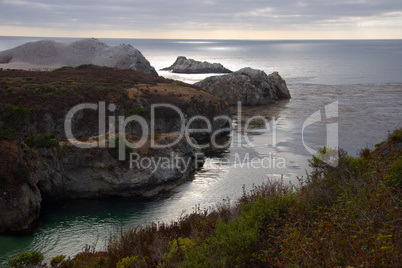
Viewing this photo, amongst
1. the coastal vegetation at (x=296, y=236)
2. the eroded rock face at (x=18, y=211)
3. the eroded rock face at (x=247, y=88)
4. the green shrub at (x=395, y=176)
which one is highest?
the eroded rock face at (x=247, y=88)

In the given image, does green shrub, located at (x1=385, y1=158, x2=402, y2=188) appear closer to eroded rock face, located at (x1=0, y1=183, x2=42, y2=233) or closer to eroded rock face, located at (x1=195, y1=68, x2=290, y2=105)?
eroded rock face, located at (x1=0, y1=183, x2=42, y2=233)

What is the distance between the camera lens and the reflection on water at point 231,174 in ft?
62.5

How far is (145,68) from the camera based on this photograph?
232 ft

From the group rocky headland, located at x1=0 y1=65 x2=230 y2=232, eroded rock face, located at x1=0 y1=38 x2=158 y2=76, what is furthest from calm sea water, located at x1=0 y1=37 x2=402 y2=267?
eroded rock face, located at x1=0 y1=38 x2=158 y2=76

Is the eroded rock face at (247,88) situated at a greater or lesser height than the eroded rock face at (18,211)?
greater

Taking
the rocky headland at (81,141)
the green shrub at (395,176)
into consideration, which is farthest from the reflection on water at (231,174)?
the green shrub at (395,176)

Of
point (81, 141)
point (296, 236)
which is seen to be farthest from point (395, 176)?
point (81, 141)

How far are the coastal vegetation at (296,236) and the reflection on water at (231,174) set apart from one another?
2587mm

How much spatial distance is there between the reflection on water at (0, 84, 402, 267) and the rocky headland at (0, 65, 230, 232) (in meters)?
1.11

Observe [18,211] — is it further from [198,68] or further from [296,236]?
[198,68]

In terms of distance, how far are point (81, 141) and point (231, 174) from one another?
33.8ft

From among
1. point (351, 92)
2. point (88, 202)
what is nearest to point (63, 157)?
point (88, 202)

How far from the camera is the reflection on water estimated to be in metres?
19.0

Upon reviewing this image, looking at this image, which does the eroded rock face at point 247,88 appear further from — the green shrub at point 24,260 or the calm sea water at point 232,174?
the green shrub at point 24,260
